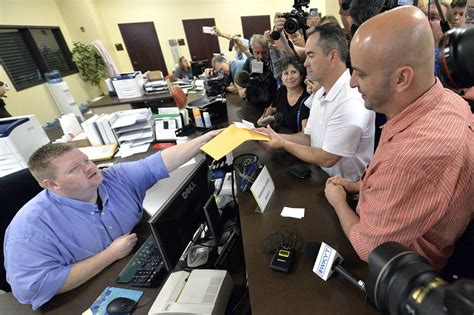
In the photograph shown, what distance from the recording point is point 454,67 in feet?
1.87

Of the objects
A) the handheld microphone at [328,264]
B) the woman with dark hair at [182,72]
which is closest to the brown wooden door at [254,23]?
the woman with dark hair at [182,72]

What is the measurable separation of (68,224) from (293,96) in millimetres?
1780

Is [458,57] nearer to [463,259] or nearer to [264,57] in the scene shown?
[463,259]

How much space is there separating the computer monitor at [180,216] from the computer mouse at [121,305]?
0.19 meters

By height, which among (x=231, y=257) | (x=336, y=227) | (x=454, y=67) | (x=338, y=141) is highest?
(x=454, y=67)

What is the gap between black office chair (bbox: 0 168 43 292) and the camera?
1.20m

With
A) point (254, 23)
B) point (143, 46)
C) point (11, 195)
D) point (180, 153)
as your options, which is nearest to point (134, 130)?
point (180, 153)

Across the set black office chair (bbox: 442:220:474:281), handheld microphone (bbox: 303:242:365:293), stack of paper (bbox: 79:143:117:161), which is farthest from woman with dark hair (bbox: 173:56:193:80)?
black office chair (bbox: 442:220:474:281)

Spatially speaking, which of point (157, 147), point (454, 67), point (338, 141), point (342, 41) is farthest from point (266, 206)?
point (157, 147)

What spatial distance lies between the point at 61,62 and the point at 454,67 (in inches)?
305

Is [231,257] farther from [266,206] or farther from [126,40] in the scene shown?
[126,40]

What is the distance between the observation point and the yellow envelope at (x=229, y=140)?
1147 mm

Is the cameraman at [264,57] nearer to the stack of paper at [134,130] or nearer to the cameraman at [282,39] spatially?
the cameraman at [282,39]

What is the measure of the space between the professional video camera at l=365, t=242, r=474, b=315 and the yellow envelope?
790 millimetres
